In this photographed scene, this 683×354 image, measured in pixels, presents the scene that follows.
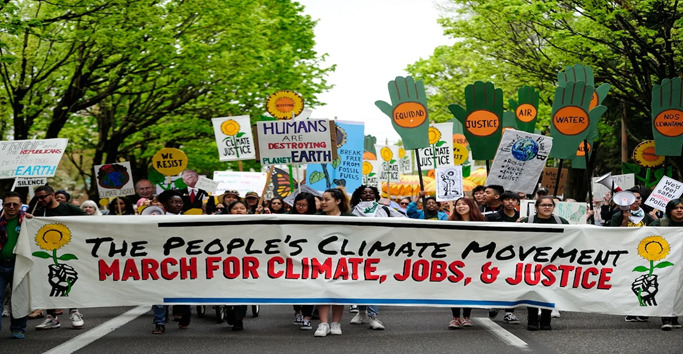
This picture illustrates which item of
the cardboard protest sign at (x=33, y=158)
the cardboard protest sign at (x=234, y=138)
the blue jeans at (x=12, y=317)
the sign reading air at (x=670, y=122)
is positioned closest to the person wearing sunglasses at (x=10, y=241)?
the blue jeans at (x=12, y=317)

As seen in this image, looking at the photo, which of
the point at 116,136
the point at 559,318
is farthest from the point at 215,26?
the point at 559,318

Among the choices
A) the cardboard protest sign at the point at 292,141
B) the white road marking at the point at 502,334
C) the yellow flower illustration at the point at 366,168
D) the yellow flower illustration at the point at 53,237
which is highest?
the cardboard protest sign at the point at 292,141

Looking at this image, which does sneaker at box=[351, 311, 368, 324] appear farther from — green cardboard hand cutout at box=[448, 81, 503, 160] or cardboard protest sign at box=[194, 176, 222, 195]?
cardboard protest sign at box=[194, 176, 222, 195]

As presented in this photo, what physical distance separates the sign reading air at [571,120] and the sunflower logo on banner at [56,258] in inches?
346

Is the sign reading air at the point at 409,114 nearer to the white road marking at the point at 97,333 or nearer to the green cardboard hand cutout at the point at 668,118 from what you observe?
the green cardboard hand cutout at the point at 668,118

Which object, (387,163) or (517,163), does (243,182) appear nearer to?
(387,163)

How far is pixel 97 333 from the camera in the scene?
10.2 m

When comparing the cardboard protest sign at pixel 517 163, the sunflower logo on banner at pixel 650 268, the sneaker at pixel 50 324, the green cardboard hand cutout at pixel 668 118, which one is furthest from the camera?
the green cardboard hand cutout at pixel 668 118

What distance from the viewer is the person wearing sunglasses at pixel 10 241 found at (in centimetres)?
983

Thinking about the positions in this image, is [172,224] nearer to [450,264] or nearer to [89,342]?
[89,342]

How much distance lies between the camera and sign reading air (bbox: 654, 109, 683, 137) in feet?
55.3

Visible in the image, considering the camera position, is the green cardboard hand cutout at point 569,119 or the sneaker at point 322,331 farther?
the green cardboard hand cutout at point 569,119

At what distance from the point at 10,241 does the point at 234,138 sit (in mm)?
10256

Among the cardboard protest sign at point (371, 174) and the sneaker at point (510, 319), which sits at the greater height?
the cardboard protest sign at point (371, 174)
